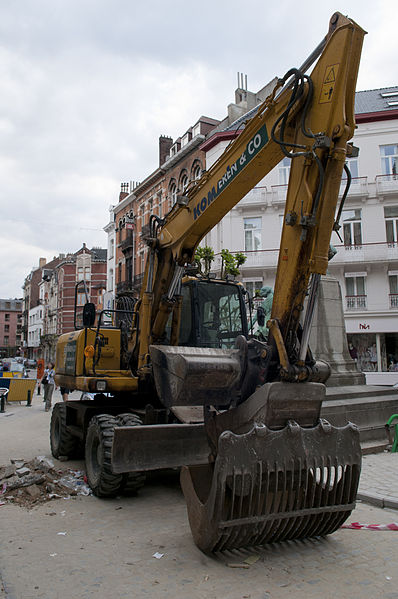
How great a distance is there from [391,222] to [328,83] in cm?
2484

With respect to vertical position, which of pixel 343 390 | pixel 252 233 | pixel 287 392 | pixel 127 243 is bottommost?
pixel 343 390

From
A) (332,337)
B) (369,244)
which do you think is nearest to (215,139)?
(369,244)

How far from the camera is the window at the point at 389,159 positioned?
26.8 m

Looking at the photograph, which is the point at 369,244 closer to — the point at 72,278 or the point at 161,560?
the point at 161,560

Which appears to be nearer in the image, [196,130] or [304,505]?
[304,505]

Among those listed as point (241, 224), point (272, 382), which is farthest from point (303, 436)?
point (241, 224)

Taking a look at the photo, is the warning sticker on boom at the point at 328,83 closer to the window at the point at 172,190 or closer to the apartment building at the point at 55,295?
the window at the point at 172,190

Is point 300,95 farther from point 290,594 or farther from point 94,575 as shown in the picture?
point 94,575

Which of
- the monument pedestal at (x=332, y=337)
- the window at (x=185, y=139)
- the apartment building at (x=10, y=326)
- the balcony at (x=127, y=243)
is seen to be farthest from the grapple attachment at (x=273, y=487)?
the apartment building at (x=10, y=326)

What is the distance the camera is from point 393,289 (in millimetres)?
26547

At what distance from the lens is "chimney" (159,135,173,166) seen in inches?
1461

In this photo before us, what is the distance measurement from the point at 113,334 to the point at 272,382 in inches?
160

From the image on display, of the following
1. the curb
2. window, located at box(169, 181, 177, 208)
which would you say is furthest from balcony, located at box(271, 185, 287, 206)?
the curb

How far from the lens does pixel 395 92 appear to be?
1163 inches
